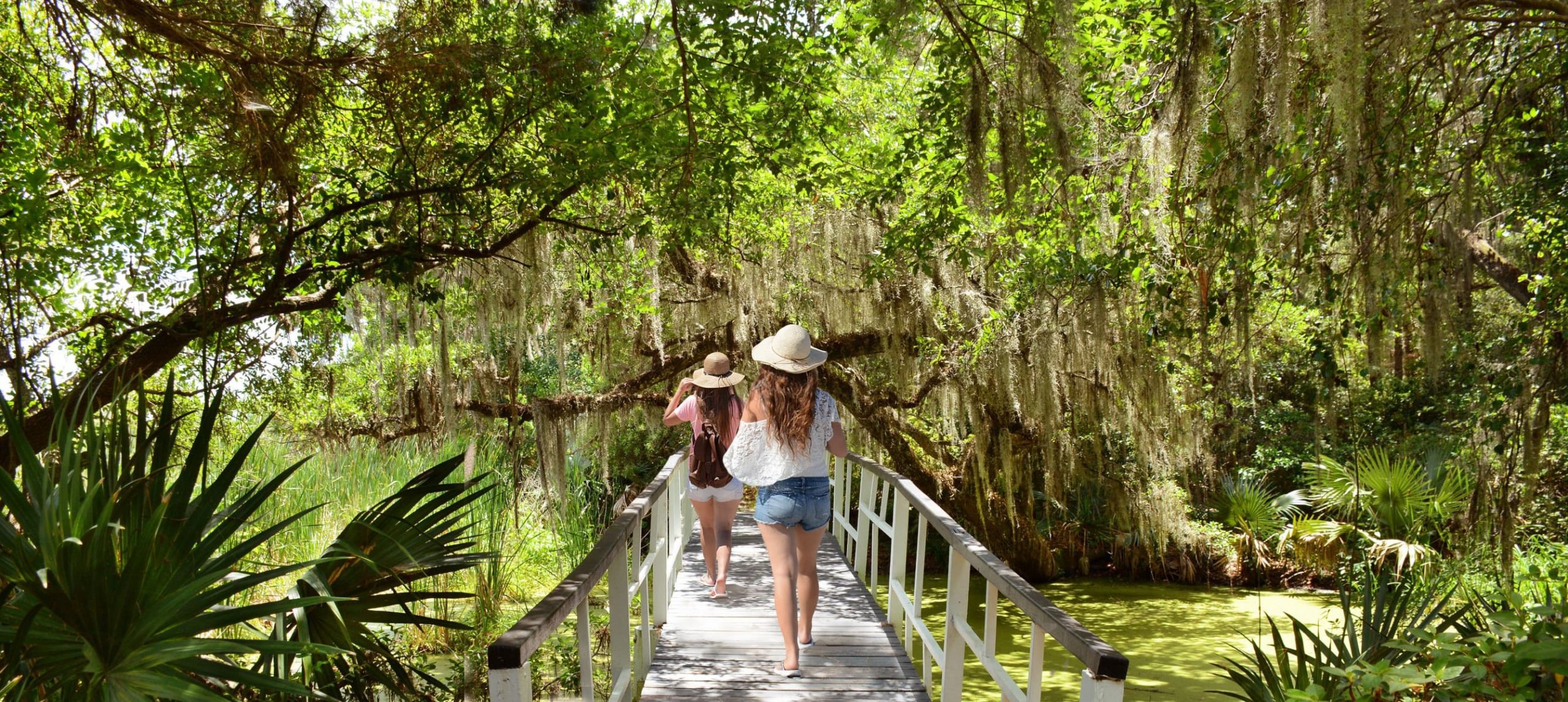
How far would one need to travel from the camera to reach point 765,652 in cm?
454

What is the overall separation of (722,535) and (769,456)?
5.53 feet

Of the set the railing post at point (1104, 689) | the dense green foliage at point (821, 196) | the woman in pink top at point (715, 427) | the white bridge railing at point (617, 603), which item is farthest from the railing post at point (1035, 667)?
the woman in pink top at point (715, 427)

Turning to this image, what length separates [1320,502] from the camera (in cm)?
1271

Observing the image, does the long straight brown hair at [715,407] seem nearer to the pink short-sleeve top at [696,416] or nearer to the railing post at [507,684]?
the pink short-sleeve top at [696,416]

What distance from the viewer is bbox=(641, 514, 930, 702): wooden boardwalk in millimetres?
4035

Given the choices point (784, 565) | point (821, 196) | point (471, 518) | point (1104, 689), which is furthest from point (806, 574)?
point (471, 518)

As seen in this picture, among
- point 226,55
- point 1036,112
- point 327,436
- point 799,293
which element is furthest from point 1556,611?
point 327,436

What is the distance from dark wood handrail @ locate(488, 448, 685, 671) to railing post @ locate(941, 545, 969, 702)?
46.5 inches

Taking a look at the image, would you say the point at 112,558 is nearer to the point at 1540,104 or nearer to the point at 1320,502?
the point at 1540,104

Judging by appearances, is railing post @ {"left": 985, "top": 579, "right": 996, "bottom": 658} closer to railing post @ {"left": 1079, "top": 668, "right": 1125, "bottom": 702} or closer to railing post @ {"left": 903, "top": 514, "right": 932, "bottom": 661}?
railing post @ {"left": 903, "top": 514, "right": 932, "bottom": 661}

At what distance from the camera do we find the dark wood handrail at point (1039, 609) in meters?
2.16

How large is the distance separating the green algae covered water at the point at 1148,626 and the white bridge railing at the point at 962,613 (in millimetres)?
2422

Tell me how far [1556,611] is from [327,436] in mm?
9955

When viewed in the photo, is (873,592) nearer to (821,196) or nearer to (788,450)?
(788,450)
